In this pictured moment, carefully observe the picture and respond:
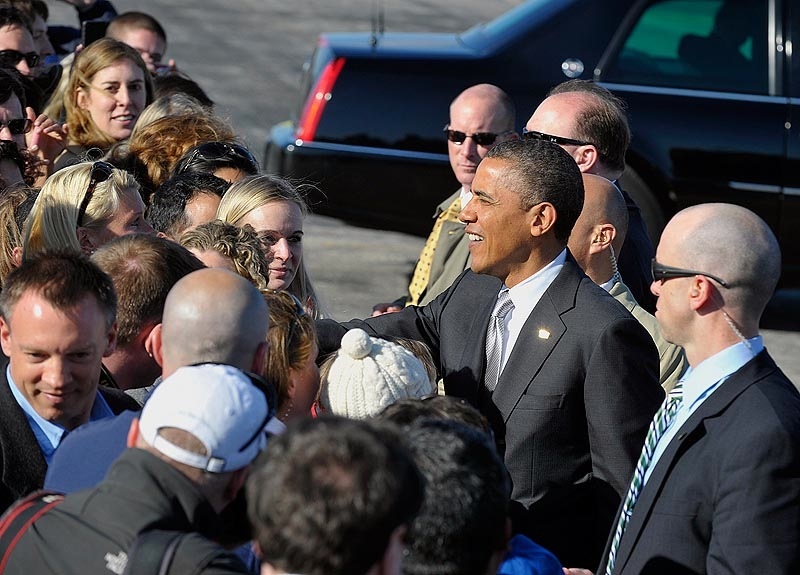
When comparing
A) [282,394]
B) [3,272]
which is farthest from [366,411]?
[3,272]

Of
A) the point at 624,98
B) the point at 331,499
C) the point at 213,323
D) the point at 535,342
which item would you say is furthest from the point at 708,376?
the point at 624,98

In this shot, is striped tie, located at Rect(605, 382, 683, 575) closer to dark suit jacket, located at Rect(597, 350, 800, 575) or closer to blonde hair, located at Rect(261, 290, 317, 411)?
dark suit jacket, located at Rect(597, 350, 800, 575)

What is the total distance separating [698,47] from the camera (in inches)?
321

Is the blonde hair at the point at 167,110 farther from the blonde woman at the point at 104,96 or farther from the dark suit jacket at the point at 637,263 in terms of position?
the dark suit jacket at the point at 637,263

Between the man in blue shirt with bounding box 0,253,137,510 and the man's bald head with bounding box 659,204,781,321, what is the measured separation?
156 cm

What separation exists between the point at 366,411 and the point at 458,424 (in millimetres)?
885

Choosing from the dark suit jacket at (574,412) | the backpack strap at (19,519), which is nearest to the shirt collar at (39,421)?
the backpack strap at (19,519)

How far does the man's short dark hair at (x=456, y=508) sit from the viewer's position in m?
2.33

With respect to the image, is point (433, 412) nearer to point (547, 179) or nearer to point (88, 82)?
point (547, 179)

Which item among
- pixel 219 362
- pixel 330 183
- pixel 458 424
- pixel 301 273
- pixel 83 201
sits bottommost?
pixel 330 183

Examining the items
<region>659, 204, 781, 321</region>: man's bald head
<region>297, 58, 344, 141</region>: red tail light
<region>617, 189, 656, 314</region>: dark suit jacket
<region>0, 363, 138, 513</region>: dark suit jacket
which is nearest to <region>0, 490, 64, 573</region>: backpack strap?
<region>0, 363, 138, 513</region>: dark suit jacket

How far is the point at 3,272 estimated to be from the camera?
4312mm

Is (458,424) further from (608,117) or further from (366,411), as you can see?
(608,117)

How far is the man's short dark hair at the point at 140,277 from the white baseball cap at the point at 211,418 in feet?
4.09
